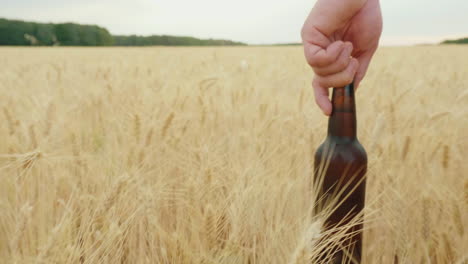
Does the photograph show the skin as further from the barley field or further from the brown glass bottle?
the barley field

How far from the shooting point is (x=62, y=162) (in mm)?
988

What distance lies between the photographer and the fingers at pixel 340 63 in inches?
23.1

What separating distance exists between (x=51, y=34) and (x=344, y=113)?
101 ft

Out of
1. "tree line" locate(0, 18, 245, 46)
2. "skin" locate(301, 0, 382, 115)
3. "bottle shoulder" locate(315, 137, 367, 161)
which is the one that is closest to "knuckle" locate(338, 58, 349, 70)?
"skin" locate(301, 0, 382, 115)

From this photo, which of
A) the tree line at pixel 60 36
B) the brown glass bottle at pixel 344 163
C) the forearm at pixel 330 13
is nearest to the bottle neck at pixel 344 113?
the brown glass bottle at pixel 344 163

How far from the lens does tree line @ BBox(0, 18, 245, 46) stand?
25641 mm

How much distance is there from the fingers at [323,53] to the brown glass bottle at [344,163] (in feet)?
0.31

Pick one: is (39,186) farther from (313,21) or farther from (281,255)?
(313,21)

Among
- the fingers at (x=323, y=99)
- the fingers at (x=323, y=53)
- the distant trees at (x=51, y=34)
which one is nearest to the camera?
the fingers at (x=323, y=53)

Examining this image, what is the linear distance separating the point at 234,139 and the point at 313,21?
0.56m

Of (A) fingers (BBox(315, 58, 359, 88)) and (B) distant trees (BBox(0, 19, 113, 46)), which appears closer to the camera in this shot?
(A) fingers (BBox(315, 58, 359, 88))

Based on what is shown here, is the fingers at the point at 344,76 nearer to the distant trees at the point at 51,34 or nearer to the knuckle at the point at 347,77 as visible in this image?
the knuckle at the point at 347,77

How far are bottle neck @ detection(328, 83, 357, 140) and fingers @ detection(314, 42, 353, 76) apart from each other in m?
0.07

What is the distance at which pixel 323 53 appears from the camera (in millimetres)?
587
